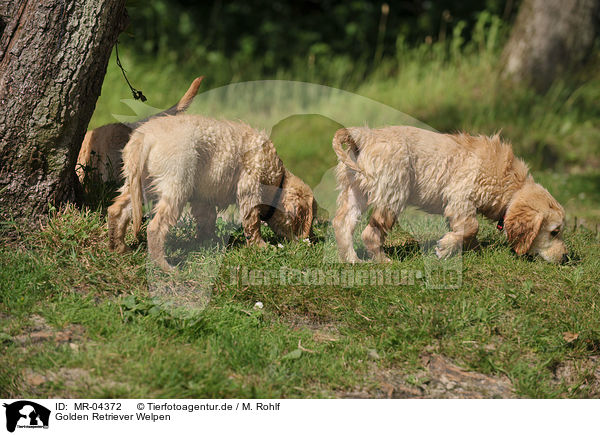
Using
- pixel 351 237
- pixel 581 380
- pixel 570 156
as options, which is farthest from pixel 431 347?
pixel 570 156

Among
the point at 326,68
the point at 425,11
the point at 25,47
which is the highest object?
the point at 25,47

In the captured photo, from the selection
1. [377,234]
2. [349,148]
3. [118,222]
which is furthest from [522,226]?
[118,222]

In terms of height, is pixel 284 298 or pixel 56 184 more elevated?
pixel 56 184

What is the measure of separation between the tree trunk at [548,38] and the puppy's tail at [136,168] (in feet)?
26.1

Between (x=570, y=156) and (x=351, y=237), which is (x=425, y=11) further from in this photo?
(x=351, y=237)

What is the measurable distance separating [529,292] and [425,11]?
11101mm

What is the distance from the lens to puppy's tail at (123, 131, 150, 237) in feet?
14.6

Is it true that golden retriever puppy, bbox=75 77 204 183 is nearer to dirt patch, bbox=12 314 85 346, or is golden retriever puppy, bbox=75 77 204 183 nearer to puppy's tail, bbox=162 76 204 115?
puppy's tail, bbox=162 76 204 115

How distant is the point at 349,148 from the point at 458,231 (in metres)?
1.10

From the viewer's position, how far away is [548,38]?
10680mm

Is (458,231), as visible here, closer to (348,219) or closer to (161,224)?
(348,219)

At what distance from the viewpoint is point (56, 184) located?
4.66 metres

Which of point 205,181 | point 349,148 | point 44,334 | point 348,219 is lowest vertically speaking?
point 44,334
